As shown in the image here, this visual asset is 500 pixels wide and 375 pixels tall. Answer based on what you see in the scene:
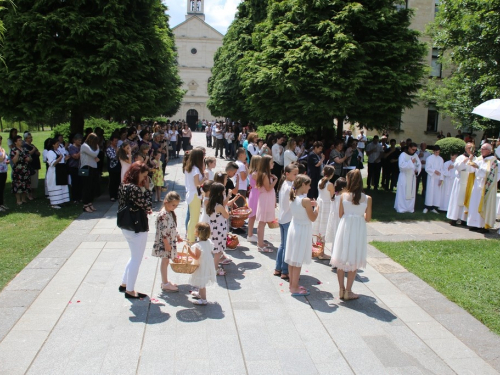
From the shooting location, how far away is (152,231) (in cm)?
943

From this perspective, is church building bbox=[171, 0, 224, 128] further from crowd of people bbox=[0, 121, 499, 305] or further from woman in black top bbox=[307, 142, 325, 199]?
woman in black top bbox=[307, 142, 325, 199]

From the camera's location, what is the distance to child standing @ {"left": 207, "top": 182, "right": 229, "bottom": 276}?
6.41 metres

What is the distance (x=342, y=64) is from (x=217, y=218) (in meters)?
8.07

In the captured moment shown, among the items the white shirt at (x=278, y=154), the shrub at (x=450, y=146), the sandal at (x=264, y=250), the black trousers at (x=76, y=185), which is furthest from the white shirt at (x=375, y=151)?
the black trousers at (x=76, y=185)

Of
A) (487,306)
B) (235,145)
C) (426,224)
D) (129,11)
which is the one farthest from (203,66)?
(487,306)

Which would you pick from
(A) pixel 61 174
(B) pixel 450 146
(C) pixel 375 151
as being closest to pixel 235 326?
(A) pixel 61 174

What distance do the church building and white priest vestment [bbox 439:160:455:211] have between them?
208 ft

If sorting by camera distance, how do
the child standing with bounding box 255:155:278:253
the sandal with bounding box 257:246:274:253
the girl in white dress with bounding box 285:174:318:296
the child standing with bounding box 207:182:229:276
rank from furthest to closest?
the sandal with bounding box 257:246:274:253, the child standing with bounding box 255:155:278:253, the child standing with bounding box 207:182:229:276, the girl in white dress with bounding box 285:174:318:296

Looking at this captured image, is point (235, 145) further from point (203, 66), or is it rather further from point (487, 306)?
point (203, 66)

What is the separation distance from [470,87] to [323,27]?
1091 centimetres

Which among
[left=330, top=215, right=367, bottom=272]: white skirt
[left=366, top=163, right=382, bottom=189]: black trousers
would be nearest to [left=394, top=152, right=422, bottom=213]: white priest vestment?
[left=366, top=163, right=382, bottom=189]: black trousers

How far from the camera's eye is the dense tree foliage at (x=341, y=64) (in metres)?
12.8

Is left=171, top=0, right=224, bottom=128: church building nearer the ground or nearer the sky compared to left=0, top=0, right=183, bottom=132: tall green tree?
nearer the sky

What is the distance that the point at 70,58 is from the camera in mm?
12406
